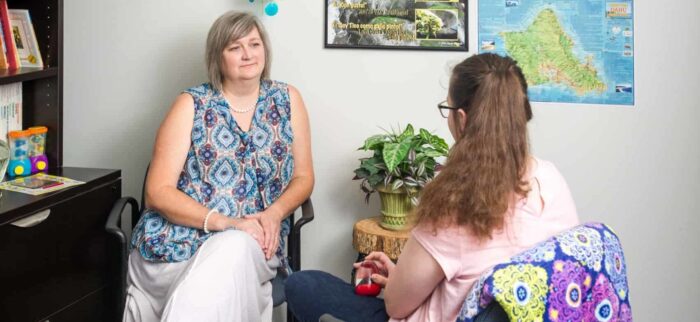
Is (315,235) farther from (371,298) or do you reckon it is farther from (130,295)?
(371,298)

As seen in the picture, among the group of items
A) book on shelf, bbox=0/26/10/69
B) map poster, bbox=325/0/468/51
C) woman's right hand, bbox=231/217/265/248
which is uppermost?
map poster, bbox=325/0/468/51

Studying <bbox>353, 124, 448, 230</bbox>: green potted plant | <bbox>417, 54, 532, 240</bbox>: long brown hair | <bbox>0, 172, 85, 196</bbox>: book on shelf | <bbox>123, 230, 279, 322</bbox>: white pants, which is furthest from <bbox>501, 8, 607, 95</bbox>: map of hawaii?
<bbox>0, 172, 85, 196</bbox>: book on shelf

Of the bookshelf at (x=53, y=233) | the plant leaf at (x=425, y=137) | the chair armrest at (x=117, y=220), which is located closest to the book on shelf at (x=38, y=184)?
the bookshelf at (x=53, y=233)

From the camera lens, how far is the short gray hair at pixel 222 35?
271cm

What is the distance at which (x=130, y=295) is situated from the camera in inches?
103

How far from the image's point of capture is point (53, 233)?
8.19 ft

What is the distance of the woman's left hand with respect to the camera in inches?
101

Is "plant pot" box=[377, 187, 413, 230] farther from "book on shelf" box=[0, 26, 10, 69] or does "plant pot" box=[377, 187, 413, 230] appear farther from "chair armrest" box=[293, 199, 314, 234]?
"book on shelf" box=[0, 26, 10, 69]

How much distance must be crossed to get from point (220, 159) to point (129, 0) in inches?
36.2

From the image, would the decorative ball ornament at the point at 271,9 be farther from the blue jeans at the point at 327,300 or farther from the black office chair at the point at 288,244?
the blue jeans at the point at 327,300

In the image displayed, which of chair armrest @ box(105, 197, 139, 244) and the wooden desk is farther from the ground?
chair armrest @ box(105, 197, 139, 244)

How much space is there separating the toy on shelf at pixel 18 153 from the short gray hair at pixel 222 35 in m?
0.64

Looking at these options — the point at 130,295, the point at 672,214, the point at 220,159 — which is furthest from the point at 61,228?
the point at 672,214

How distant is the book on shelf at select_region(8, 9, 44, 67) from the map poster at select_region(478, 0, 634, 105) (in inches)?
61.8
